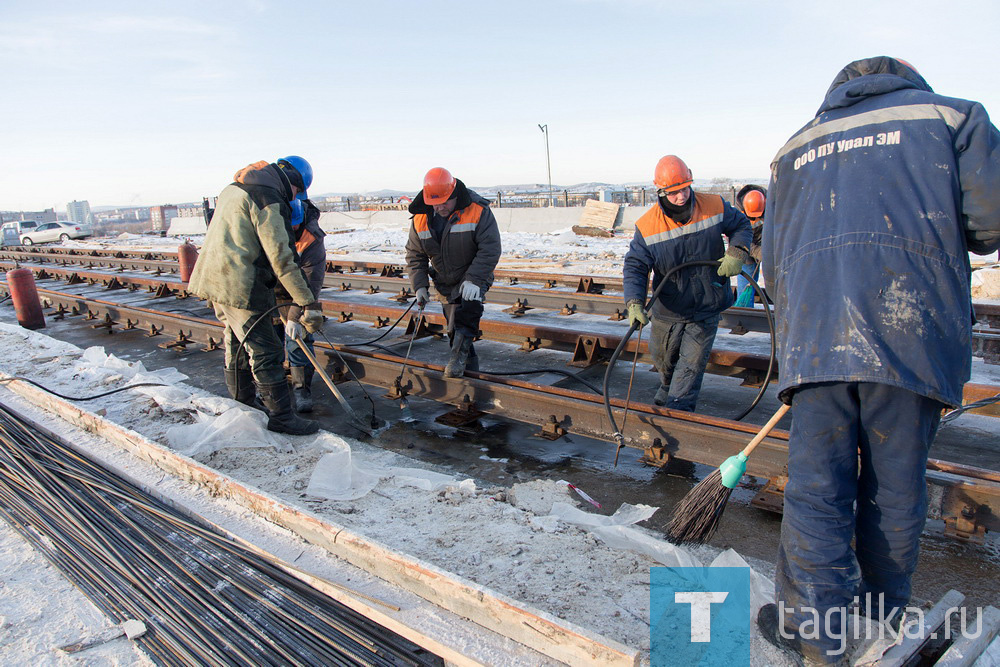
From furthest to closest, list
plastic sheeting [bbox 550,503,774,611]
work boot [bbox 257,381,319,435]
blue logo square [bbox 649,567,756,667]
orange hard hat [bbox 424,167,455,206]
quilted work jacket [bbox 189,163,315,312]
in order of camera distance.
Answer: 1. orange hard hat [bbox 424,167,455,206]
2. work boot [bbox 257,381,319,435]
3. quilted work jacket [bbox 189,163,315,312]
4. plastic sheeting [bbox 550,503,774,611]
5. blue logo square [bbox 649,567,756,667]

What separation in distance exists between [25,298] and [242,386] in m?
7.28

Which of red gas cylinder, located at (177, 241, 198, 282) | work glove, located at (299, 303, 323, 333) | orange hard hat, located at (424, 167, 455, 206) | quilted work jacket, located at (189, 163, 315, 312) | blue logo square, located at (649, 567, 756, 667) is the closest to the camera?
blue logo square, located at (649, 567, 756, 667)

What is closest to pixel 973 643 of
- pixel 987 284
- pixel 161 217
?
pixel 987 284

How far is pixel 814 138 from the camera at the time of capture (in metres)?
2.21

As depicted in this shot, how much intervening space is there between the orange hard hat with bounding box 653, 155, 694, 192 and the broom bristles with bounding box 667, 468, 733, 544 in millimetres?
2030

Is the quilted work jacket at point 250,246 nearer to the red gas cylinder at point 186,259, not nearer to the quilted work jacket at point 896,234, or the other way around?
the quilted work jacket at point 896,234

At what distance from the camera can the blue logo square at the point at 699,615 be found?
2268 millimetres

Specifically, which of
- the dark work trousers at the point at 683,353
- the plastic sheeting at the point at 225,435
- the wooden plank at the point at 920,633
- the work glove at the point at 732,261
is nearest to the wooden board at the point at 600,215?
the dark work trousers at the point at 683,353

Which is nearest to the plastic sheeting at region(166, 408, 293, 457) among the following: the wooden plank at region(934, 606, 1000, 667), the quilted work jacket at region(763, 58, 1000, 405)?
the quilted work jacket at region(763, 58, 1000, 405)

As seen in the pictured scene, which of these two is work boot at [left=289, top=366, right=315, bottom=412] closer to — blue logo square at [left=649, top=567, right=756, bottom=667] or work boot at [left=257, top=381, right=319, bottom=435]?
work boot at [left=257, top=381, right=319, bottom=435]

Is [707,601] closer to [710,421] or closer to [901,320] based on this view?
[901,320]

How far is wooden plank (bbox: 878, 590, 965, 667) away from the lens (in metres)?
2.14

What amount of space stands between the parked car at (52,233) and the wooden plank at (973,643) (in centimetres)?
4051

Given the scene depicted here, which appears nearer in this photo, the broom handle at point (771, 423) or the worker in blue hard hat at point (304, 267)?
the broom handle at point (771, 423)
